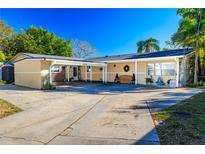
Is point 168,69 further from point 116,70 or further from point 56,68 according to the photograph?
point 56,68

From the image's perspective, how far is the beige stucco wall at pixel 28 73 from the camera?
1455 cm

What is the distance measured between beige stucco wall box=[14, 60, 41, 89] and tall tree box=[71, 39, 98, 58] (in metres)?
25.5

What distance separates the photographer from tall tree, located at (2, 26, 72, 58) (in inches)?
1122

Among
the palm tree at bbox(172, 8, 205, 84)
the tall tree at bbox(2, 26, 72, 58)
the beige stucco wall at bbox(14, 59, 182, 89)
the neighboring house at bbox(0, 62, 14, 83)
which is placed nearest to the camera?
the beige stucco wall at bbox(14, 59, 182, 89)

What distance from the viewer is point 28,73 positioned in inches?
620

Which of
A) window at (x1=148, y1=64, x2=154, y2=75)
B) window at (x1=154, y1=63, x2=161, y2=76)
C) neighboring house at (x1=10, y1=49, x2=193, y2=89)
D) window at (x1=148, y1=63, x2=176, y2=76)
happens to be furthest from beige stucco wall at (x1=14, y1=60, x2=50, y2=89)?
window at (x1=154, y1=63, x2=161, y2=76)

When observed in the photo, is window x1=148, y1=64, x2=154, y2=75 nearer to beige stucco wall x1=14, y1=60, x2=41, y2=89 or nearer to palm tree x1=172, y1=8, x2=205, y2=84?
palm tree x1=172, y1=8, x2=205, y2=84

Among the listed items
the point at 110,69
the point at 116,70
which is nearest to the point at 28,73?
the point at 110,69

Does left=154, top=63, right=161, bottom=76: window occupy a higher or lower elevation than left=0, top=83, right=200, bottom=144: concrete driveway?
higher

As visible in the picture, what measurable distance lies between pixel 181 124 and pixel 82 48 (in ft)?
130

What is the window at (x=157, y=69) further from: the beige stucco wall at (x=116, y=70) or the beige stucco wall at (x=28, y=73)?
the beige stucco wall at (x=28, y=73)

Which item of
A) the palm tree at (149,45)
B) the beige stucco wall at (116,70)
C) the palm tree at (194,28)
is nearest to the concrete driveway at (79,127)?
the palm tree at (194,28)
